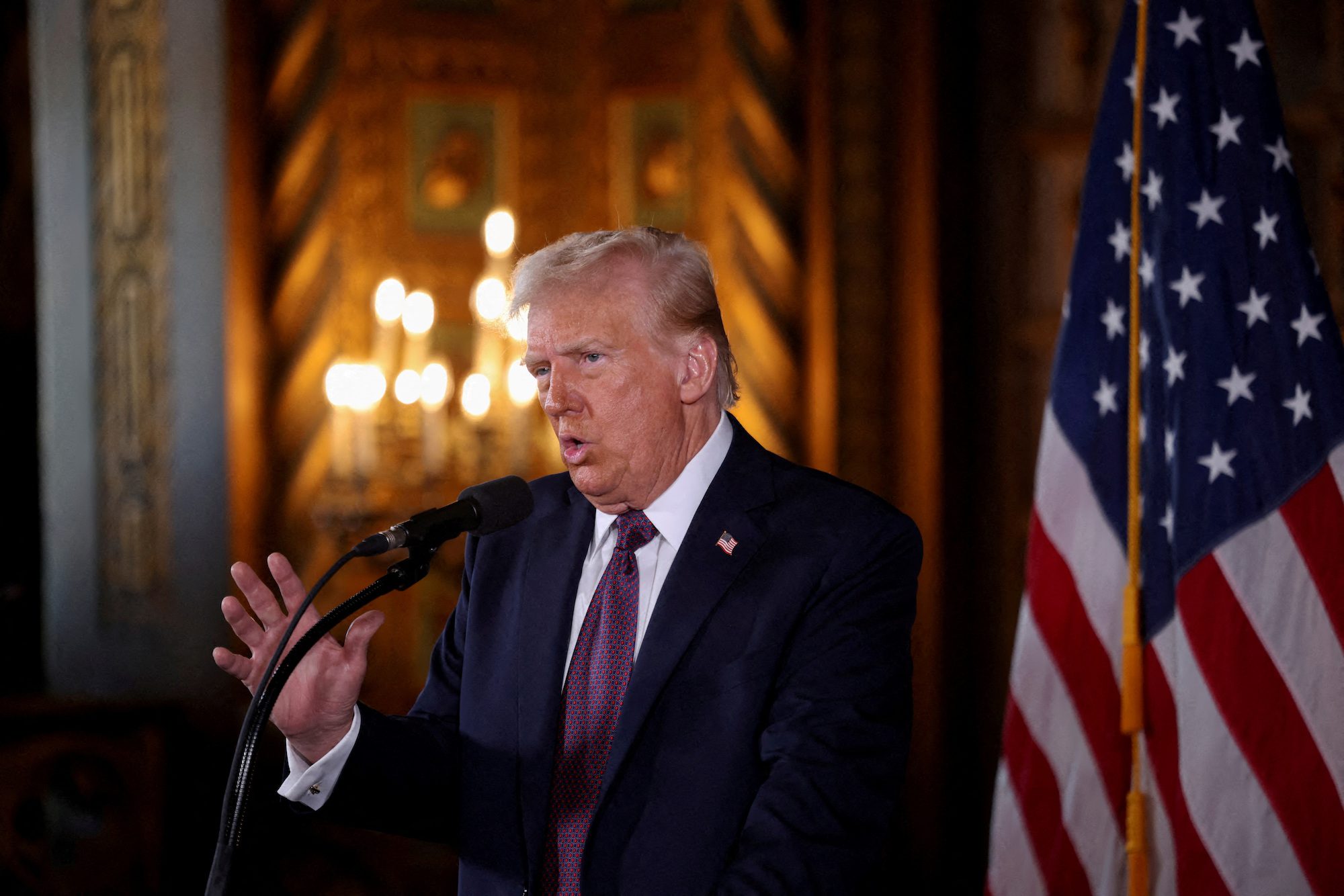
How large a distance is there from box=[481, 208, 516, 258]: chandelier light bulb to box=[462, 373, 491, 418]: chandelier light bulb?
38cm

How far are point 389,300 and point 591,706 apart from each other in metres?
2.17

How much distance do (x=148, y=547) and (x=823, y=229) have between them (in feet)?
7.68

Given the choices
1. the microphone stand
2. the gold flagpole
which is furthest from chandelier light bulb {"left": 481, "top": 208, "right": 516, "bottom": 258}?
the microphone stand

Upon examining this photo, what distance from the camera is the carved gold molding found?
3.86 meters

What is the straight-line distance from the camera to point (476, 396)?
3680 millimetres

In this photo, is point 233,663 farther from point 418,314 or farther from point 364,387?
point 418,314

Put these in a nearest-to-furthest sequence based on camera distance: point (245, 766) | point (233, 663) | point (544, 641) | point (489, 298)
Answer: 1. point (245, 766)
2. point (233, 663)
3. point (544, 641)
4. point (489, 298)

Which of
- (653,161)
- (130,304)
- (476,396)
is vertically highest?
(653,161)

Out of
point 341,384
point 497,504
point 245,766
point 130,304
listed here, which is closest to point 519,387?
point 341,384

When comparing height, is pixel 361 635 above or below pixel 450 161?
below

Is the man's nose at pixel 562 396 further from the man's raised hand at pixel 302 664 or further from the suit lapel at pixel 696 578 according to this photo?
the man's raised hand at pixel 302 664

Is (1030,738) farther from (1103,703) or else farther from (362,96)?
(362,96)

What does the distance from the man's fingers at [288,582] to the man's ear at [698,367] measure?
64 centimetres

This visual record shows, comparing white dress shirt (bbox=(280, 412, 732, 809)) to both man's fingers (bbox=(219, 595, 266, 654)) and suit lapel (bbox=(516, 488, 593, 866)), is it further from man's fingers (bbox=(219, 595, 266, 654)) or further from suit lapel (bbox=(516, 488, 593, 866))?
man's fingers (bbox=(219, 595, 266, 654))
